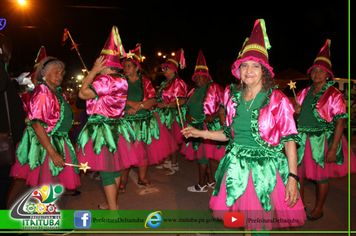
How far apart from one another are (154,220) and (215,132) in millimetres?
1754

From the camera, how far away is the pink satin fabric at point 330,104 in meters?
3.38

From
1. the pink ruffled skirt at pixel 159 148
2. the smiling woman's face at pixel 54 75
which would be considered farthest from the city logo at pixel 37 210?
the pink ruffled skirt at pixel 159 148

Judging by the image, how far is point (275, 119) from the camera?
2.21 m

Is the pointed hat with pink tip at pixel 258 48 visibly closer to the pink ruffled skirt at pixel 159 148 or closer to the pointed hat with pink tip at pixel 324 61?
the pointed hat with pink tip at pixel 324 61

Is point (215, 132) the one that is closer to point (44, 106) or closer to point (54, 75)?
point (44, 106)

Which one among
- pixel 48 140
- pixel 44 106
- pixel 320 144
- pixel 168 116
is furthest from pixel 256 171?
pixel 168 116

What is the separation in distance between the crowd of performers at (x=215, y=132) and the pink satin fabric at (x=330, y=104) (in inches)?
0.5

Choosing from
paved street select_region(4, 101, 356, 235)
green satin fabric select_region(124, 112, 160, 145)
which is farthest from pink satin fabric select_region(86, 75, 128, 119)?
paved street select_region(4, 101, 356, 235)

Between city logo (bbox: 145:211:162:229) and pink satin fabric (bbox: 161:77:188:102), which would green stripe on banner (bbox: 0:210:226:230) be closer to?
city logo (bbox: 145:211:162:229)

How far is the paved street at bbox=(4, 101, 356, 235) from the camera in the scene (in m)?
3.64

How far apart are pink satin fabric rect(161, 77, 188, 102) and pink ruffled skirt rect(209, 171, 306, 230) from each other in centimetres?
356

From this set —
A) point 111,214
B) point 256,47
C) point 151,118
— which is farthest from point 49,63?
point 256,47

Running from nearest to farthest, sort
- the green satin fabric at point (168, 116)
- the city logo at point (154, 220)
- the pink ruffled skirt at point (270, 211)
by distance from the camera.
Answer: the pink ruffled skirt at point (270, 211) → the city logo at point (154, 220) → the green satin fabric at point (168, 116)

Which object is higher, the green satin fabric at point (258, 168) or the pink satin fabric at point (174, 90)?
the pink satin fabric at point (174, 90)
